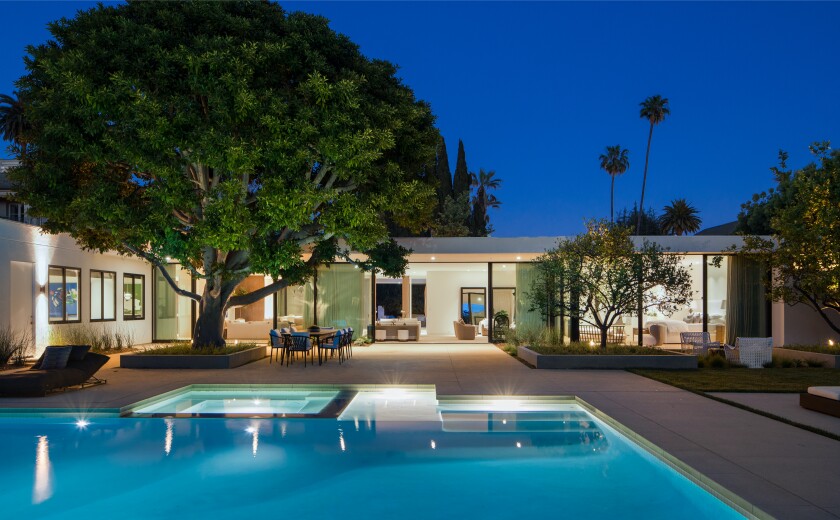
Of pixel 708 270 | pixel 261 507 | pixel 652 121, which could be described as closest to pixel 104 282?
pixel 261 507

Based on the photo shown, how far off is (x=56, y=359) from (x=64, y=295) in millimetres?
6341

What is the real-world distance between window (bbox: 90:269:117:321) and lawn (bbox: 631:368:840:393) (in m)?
13.6

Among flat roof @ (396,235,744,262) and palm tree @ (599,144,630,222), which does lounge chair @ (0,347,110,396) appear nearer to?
flat roof @ (396,235,744,262)

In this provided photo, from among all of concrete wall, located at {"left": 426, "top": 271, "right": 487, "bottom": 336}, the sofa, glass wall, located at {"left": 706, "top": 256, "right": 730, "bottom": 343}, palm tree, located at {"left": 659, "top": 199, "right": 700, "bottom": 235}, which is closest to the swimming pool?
the sofa

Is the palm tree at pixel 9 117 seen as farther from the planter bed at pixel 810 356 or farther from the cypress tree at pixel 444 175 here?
the planter bed at pixel 810 356

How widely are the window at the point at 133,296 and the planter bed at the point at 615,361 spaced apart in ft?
39.9

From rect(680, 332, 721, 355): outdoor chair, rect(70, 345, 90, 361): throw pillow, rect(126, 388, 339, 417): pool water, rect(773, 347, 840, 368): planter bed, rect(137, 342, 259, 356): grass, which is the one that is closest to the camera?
rect(126, 388, 339, 417): pool water

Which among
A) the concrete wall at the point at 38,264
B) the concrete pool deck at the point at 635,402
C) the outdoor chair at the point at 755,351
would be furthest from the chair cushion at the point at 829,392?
the concrete wall at the point at 38,264

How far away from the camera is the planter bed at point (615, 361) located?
13.0 m

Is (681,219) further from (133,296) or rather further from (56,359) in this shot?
(56,359)

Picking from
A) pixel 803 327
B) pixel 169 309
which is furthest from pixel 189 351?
pixel 803 327

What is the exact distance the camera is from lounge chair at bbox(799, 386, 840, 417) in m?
7.76

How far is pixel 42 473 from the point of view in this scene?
639 cm

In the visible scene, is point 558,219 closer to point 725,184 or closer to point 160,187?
point 725,184
